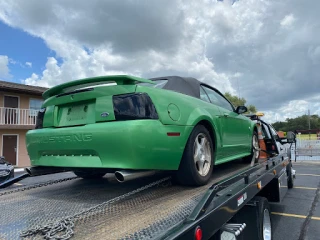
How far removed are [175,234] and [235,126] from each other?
2773 millimetres

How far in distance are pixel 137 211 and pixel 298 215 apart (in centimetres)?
419

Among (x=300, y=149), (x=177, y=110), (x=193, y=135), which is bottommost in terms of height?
(x=300, y=149)

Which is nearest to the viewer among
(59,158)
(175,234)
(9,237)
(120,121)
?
(175,234)

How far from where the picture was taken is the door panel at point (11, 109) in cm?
1590

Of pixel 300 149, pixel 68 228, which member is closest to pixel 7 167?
pixel 68 228

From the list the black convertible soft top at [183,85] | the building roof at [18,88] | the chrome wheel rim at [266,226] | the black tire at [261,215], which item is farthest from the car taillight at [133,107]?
the building roof at [18,88]

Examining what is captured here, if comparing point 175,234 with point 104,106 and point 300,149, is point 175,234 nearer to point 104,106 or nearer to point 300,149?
point 104,106

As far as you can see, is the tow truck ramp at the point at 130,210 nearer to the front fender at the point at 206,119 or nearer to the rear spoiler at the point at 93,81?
the front fender at the point at 206,119

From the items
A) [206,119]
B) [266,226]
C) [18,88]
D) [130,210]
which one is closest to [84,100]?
[130,210]

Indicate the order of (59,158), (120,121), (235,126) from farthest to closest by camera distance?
(235,126), (59,158), (120,121)

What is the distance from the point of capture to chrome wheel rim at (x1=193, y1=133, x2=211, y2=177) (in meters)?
2.81

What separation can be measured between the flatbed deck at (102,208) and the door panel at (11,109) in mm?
14886

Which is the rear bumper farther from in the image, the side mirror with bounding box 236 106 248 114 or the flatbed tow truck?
the side mirror with bounding box 236 106 248 114

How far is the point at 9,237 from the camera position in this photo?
1.54 metres
